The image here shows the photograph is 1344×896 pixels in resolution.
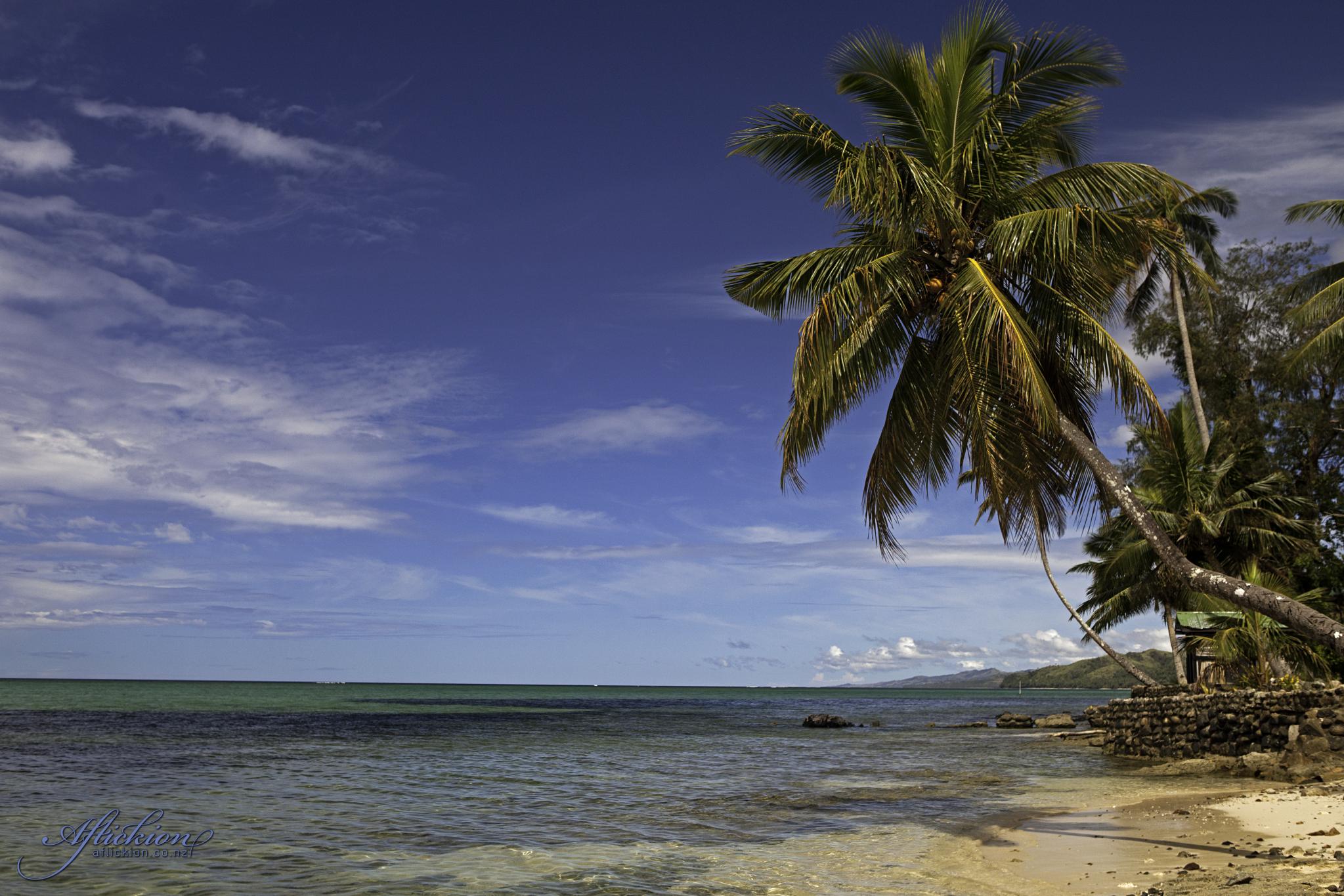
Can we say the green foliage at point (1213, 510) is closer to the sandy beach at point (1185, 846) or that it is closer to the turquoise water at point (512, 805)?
the turquoise water at point (512, 805)

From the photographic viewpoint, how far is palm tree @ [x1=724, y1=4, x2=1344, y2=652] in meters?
9.49

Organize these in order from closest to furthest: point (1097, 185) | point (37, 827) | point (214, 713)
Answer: point (1097, 185)
point (37, 827)
point (214, 713)

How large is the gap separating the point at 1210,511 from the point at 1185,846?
19.1m

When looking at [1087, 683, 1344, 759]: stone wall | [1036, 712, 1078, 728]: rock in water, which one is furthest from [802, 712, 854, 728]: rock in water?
[1087, 683, 1344, 759]: stone wall

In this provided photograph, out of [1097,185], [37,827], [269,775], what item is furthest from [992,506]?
[269,775]

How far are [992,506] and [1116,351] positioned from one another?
81.4 inches

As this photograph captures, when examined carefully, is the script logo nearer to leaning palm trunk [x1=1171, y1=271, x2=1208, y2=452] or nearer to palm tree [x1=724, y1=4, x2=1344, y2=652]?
palm tree [x1=724, y1=4, x2=1344, y2=652]

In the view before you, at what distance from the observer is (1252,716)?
20609mm

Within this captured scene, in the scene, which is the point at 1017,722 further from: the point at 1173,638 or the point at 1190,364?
the point at 1190,364

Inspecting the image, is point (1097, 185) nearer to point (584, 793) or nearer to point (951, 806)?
point (951, 806)

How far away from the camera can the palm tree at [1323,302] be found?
839 inches

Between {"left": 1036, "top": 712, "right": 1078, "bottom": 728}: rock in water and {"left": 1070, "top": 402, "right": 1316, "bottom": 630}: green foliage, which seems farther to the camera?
{"left": 1036, "top": 712, "right": 1078, "bottom": 728}: rock in water

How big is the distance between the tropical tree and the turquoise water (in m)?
4.08

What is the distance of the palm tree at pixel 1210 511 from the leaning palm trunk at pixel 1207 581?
1772 centimetres
